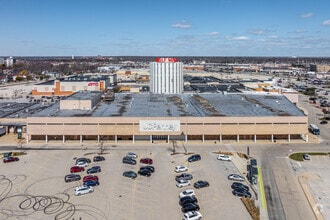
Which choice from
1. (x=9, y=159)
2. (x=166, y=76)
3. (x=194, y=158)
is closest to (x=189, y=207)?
(x=194, y=158)

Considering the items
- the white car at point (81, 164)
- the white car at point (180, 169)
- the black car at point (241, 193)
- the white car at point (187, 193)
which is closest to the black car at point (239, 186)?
the black car at point (241, 193)

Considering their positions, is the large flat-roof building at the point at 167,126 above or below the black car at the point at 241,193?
above

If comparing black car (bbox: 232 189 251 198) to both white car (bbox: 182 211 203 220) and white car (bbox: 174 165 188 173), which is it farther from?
white car (bbox: 174 165 188 173)

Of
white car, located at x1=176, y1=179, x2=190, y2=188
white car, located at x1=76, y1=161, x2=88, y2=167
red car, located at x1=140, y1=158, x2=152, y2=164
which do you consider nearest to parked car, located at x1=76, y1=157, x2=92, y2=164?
white car, located at x1=76, y1=161, x2=88, y2=167

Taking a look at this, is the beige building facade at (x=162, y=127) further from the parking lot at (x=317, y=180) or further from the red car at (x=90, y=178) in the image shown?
the red car at (x=90, y=178)

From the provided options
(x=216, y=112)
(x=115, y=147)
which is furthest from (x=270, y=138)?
(x=115, y=147)

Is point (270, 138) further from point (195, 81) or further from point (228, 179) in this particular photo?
point (195, 81)

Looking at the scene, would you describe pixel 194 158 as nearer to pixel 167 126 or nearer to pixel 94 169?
pixel 167 126
